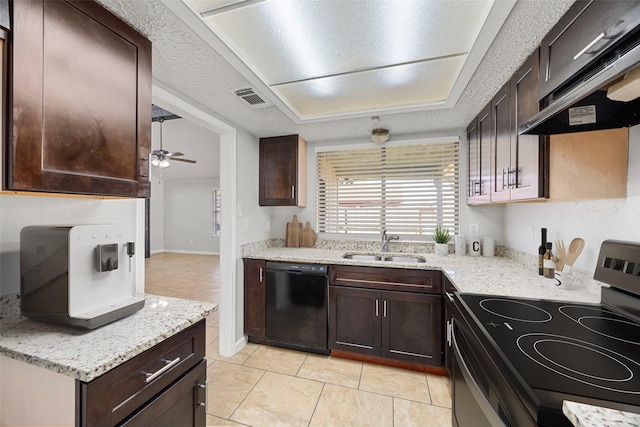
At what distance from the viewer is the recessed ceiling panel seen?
170cm

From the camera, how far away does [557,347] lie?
83 cm

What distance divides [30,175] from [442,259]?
2.64 metres

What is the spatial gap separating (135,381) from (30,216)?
86 centimetres

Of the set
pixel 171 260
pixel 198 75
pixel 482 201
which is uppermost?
pixel 198 75

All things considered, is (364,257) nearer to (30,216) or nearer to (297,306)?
(297,306)

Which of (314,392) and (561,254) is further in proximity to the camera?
(314,392)

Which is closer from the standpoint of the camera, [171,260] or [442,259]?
[442,259]

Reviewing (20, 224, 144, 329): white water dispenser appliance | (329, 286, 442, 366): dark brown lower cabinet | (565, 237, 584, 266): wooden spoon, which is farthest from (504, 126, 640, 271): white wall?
(20, 224, 144, 329): white water dispenser appliance

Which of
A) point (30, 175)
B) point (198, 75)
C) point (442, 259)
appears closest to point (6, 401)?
point (30, 175)

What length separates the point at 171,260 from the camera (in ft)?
23.6

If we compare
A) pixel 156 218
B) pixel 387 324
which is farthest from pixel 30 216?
pixel 156 218

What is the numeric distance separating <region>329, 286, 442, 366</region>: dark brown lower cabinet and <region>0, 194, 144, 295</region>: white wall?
5.80ft

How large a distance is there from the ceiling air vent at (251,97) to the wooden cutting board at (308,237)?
1456 mm

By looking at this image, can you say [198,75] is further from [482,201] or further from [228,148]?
[482,201]
